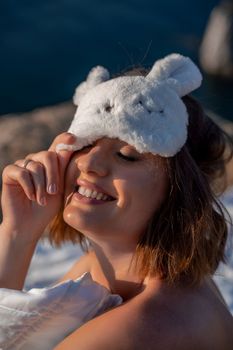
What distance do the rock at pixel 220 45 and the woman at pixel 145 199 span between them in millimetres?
3480

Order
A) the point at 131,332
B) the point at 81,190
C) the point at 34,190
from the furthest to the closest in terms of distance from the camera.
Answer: the point at 34,190
the point at 81,190
the point at 131,332

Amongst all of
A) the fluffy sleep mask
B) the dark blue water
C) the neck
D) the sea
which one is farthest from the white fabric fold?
the dark blue water

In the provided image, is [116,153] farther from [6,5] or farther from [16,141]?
[6,5]

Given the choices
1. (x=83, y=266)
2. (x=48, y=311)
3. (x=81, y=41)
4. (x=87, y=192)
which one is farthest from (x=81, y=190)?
(x=81, y=41)

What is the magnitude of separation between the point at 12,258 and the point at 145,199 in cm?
38

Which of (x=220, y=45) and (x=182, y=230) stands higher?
(x=182, y=230)

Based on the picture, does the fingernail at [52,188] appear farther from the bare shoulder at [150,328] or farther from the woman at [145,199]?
the bare shoulder at [150,328]

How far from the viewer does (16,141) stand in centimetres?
353

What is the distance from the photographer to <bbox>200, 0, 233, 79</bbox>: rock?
15.9 feet

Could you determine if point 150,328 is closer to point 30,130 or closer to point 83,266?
point 83,266

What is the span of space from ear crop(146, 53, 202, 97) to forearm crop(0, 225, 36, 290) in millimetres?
470

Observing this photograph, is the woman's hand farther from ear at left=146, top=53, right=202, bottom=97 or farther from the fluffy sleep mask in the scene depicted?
ear at left=146, top=53, right=202, bottom=97

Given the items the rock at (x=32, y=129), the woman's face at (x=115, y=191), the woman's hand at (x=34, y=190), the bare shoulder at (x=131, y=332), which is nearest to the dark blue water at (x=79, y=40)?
the rock at (x=32, y=129)

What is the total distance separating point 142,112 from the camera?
1.35 metres
